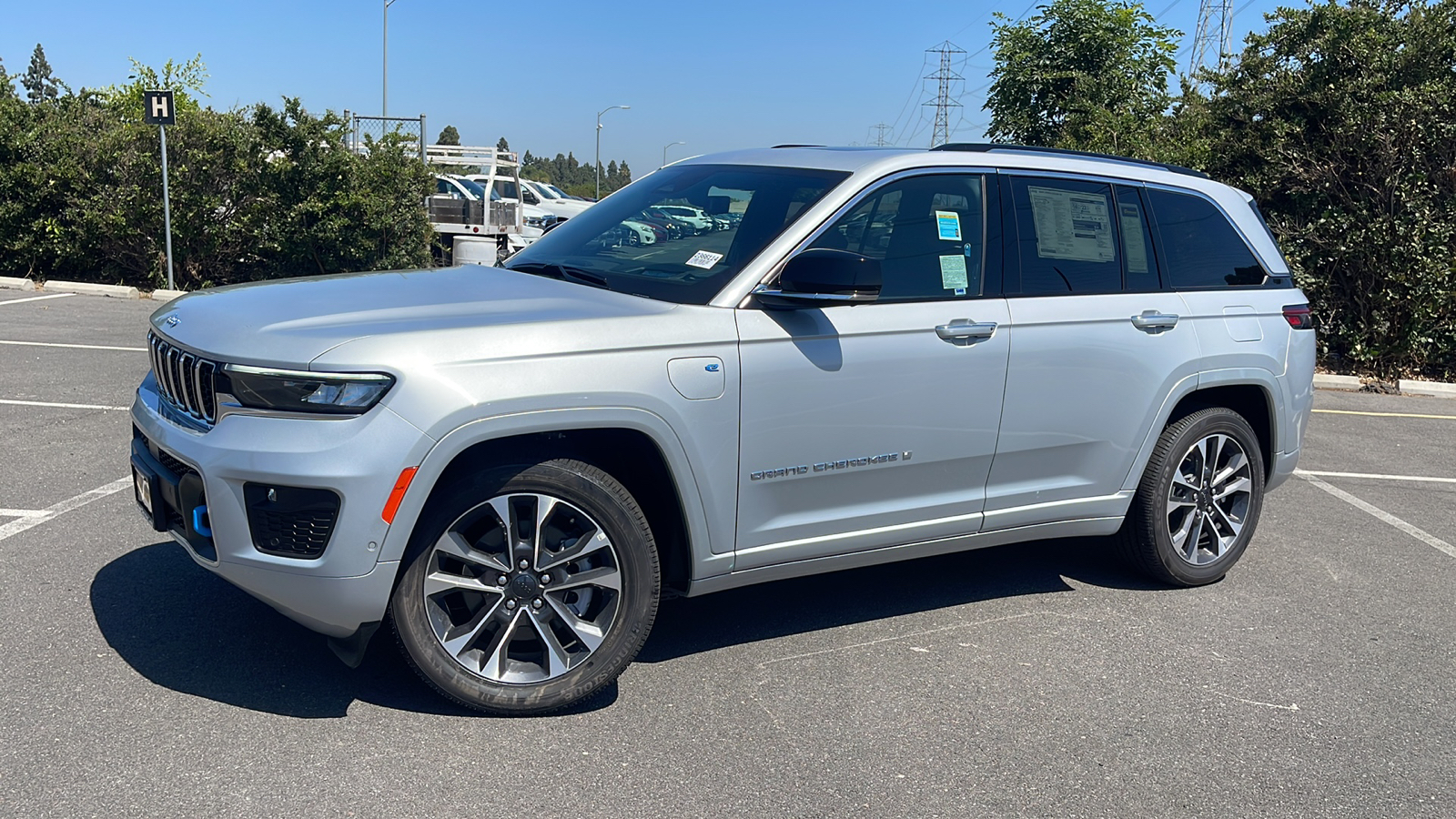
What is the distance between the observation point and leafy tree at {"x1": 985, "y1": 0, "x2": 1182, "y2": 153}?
880 inches

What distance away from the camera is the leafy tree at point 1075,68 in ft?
73.3

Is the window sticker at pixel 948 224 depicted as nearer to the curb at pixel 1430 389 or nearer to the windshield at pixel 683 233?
the windshield at pixel 683 233

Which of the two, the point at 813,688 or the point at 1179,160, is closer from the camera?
the point at 813,688

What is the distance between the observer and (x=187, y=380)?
3.59 meters

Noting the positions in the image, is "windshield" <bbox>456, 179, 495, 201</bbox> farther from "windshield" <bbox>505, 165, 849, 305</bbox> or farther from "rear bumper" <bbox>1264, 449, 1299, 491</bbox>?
"rear bumper" <bbox>1264, 449, 1299, 491</bbox>

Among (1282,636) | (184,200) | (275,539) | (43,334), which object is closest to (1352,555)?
(1282,636)

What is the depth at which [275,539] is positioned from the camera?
11.0 ft

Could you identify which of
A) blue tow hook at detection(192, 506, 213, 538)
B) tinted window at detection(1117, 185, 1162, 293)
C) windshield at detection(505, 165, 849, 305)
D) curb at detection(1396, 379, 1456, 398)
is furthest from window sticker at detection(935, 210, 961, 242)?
curb at detection(1396, 379, 1456, 398)

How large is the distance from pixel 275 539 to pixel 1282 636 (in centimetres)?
380

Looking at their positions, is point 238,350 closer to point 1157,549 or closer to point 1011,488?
point 1011,488

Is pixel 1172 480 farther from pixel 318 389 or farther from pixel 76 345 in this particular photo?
pixel 76 345

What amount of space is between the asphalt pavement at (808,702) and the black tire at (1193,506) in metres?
0.15

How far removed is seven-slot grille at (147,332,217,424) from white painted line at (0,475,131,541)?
1.92 m

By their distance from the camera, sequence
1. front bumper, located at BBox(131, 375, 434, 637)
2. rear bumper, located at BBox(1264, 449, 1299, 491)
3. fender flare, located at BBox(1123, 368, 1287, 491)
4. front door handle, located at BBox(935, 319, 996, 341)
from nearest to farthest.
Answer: front bumper, located at BBox(131, 375, 434, 637), front door handle, located at BBox(935, 319, 996, 341), fender flare, located at BBox(1123, 368, 1287, 491), rear bumper, located at BBox(1264, 449, 1299, 491)
